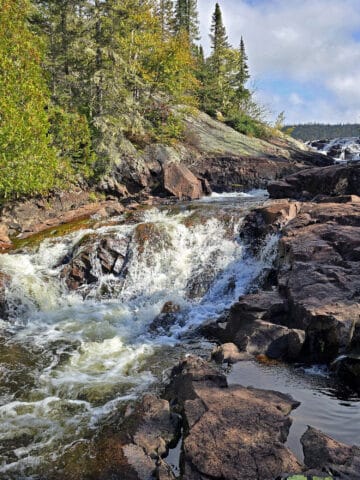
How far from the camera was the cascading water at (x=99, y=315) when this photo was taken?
22.6 feet

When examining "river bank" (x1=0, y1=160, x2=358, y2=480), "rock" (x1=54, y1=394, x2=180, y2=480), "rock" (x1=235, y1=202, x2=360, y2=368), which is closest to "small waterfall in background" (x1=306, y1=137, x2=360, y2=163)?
"river bank" (x1=0, y1=160, x2=358, y2=480)

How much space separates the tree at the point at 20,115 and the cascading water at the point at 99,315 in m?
3.49

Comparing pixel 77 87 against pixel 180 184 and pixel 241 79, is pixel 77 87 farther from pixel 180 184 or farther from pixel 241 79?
pixel 241 79

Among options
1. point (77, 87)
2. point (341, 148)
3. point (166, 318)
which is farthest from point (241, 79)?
point (166, 318)

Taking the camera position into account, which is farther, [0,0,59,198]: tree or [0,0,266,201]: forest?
[0,0,266,201]: forest

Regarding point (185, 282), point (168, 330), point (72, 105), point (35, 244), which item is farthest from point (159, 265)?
point (72, 105)

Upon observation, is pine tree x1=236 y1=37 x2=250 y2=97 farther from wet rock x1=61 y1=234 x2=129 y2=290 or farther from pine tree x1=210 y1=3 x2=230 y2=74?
wet rock x1=61 y1=234 x2=129 y2=290

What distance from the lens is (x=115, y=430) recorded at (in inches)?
250

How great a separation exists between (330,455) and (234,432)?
120 centimetres

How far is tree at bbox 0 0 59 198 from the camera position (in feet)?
53.7

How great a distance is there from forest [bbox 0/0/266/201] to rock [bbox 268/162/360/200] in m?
10.0

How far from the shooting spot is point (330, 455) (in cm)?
462

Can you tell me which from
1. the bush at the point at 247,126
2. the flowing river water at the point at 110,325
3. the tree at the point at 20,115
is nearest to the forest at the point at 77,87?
the tree at the point at 20,115

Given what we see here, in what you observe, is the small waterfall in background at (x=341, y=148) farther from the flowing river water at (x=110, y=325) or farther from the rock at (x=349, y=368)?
the rock at (x=349, y=368)
